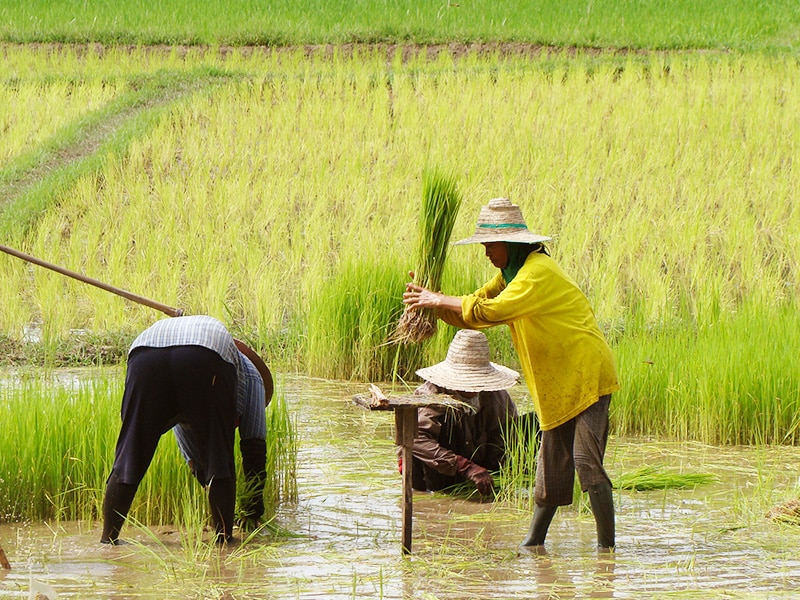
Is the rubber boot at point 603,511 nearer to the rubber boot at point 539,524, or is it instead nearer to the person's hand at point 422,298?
the rubber boot at point 539,524

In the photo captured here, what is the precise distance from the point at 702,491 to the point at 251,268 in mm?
4181

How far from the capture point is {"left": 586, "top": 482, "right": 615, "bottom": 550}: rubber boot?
13.0ft

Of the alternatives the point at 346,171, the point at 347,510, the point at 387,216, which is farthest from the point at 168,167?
the point at 347,510

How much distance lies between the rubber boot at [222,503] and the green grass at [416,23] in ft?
42.5

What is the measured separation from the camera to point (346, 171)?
10578mm

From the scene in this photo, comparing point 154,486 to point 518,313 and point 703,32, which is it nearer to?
point 518,313

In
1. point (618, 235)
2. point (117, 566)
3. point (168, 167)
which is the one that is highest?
point (168, 167)

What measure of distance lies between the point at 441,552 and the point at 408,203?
573cm

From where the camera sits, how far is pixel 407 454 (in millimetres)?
3812

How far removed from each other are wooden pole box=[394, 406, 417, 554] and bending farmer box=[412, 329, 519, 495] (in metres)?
0.54

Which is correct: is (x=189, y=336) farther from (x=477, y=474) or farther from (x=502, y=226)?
(x=477, y=474)

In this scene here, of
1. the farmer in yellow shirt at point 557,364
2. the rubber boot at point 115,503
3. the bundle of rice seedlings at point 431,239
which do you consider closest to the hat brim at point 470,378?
the bundle of rice seedlings at point 431,239

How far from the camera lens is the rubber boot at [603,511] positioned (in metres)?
3.95

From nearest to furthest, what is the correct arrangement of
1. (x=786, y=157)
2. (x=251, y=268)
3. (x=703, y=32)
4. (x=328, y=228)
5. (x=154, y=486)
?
1. (x=154, y=486)
2. (x=251, y=268)
3. (x=328, y=228)
4. (x=786, y=157)
5. (x=703, y=32)
